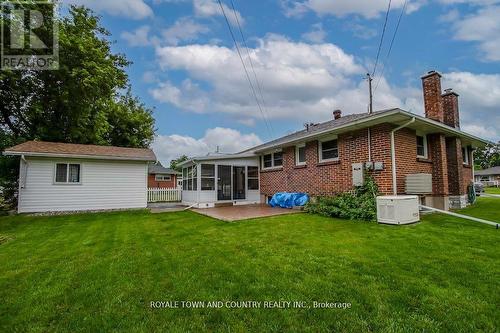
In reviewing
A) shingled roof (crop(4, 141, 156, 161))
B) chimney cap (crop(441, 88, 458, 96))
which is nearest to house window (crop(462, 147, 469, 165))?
chimney cap (crop(441, 88, 458, 96))

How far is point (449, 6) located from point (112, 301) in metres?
11.1

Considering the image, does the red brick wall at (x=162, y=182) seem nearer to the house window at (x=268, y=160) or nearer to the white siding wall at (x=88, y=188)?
the white siding wall at (x=88, y=188)

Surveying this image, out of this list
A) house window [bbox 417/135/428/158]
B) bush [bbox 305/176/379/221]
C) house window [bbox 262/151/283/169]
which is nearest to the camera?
bush [bbox 305/176/379/221]

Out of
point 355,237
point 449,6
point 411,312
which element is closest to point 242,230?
point 355,237

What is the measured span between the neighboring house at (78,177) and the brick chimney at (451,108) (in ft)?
45.4

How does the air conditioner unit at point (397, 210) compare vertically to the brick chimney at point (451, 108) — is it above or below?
below

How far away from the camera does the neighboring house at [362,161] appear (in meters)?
7.88

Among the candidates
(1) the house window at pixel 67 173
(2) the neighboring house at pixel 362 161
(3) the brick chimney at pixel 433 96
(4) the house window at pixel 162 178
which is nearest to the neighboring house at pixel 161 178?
(4) the house window at pixel 162 178

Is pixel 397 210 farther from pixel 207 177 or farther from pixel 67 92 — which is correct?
pixel 67 92

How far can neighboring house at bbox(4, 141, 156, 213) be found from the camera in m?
10.7

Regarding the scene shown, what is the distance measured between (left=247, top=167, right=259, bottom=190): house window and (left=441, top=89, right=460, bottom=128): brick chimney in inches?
355

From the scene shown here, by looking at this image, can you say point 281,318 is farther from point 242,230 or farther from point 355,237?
point 242,230

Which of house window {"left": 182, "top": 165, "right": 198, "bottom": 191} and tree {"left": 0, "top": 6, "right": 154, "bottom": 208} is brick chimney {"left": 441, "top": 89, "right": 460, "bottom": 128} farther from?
tree {"left": 0, "top": 6, "right": 154, "bottom": 208}

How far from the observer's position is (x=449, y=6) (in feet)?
25.6
